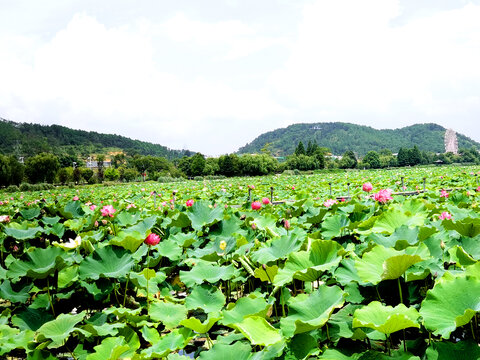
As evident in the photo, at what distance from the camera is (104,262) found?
6.85 feet

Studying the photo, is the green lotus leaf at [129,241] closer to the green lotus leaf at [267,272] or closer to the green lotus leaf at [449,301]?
the green lotus leaf at [267,272]

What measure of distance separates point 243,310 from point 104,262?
3.24ft

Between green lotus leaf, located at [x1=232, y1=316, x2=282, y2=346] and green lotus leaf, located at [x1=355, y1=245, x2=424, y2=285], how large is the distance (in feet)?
1.49

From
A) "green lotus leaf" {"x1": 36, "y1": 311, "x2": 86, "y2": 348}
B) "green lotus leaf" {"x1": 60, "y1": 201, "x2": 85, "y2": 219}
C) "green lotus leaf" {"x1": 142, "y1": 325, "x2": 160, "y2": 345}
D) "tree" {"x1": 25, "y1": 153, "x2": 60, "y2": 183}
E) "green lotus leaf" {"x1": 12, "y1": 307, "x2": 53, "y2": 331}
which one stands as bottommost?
"green lotus leaf" {"x1": 142, "y1": 325, "x2": 160, "y2": 345}

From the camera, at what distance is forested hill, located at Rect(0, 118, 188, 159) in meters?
86.9

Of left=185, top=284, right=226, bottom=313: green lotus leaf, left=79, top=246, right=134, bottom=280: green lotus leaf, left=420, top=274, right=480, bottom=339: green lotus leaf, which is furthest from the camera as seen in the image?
left=79, top=246, right=134, bottom=280: green lotus leaf

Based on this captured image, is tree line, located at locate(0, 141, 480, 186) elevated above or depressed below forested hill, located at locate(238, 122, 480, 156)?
below

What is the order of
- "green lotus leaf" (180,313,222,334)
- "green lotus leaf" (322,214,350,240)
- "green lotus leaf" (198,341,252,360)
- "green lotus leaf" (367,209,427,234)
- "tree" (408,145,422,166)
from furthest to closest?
1. "tree" (408,145,422,166)
2. "green lotus leaf" (322,214,350,240)
3. "green lotus leaf" (367,209,427,234)
4. "green lotus leaf" (180,313,222,334)
5. "green lotus leaf" (198,341,252,360)

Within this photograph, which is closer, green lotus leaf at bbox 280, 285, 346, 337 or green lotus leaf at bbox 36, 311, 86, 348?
green lotus leaf at bbox 280, 285, 346, 337

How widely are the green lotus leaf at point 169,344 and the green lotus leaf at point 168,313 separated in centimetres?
24

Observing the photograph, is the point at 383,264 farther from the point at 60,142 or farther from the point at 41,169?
the point at 60,142

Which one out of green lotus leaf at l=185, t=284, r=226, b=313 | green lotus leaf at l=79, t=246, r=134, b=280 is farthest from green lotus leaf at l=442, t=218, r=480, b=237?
green lotus leaf at l=79, t=246, r=134, b=280

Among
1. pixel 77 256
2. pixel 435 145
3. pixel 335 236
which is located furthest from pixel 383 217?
pixel 435 145

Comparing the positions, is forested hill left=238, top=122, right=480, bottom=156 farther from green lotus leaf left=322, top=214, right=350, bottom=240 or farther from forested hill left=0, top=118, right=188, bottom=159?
green lotus leaf left=322, top=214, right=350, bottom=240
